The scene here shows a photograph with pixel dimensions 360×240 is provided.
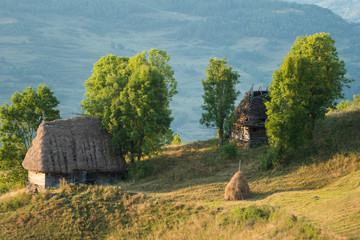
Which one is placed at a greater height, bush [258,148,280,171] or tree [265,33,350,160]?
tree [265,33,350,160]

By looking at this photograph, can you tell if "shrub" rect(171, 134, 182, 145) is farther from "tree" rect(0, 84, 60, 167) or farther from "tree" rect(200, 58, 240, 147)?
"tree" rect(0, 84, 60, 167)

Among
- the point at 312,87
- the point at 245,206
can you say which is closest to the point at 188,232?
the point at 245,206

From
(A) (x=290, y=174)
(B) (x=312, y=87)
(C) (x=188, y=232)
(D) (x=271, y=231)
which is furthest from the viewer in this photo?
(B) (x=312, y=87)

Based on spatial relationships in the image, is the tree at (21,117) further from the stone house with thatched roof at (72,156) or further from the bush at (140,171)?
the bush at (140,171)

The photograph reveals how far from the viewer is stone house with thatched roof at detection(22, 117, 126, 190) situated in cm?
3412

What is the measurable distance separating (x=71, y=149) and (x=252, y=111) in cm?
1713

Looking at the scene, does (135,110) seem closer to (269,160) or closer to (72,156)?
(72,156)

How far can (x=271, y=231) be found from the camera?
64.4ft

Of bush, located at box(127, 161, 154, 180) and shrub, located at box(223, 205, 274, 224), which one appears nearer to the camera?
shrub, located at box(223, 205, 274, 224)

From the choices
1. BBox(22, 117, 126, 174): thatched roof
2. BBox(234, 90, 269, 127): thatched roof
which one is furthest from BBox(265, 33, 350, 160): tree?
BBox(22, 117, 126, 174): thatched roof

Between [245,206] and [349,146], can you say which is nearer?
[245,206]

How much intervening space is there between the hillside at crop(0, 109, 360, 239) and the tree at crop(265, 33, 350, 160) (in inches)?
82.8

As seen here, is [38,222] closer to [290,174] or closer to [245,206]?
[245,206]

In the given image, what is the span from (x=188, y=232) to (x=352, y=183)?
11.0 meters
